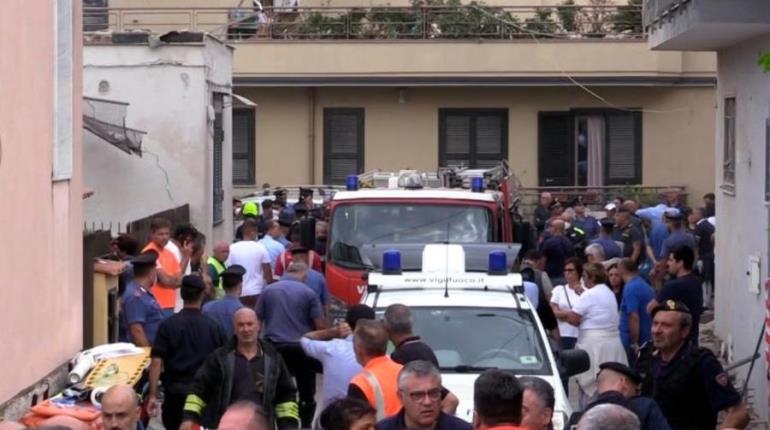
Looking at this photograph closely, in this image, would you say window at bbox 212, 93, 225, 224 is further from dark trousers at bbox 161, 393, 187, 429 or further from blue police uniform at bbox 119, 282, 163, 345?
dark trousers at bbox 161, 393, 187, 429

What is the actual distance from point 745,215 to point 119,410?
10.5 meters

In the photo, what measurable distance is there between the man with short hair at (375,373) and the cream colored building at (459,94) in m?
23.9

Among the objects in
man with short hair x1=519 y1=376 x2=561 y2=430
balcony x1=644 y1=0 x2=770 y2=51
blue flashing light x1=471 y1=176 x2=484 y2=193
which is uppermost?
balcony x1=644 y1=0 x2=770 y2=51

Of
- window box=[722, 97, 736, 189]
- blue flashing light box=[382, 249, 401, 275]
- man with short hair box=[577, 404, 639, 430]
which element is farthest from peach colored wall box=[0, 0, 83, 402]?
window box=[722, 97, 736, 189]

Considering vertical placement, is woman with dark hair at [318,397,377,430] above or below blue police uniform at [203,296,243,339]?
above

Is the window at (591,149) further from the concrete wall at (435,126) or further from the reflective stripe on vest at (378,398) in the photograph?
the reflective stripe on vest at (378,398)

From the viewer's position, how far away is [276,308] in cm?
1277

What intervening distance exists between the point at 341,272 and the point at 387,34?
56.7ft

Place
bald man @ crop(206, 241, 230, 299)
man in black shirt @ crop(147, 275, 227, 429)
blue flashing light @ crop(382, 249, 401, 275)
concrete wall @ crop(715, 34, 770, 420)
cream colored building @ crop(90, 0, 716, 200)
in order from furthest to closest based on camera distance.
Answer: cream colored building @ crop(90, 0, 716, 200) → bald man @ crop(206, 241, 230, 299) → concrete wall @ crop(715, 34, 770, 420) → blue flashing light @ crop(382, 249, 401, 275) → man in black shirt @ crop(147, 275, 227, 429)

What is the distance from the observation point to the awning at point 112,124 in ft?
62.0

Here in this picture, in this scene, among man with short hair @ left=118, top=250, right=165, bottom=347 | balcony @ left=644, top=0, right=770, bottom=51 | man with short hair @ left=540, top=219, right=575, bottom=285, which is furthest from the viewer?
man with short hair @ left=540, top=219, right=575, bottom=285

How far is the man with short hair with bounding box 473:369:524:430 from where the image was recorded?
6.70 metres

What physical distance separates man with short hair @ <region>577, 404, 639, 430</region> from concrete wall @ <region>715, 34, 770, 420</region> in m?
7.98

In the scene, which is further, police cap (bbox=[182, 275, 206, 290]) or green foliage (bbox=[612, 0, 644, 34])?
green foliage (bbox=[612, 0, 644, 34])
